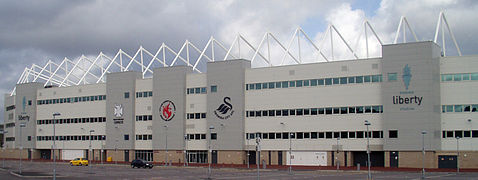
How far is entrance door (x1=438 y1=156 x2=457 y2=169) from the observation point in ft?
242

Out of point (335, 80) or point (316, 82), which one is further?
point (316, 82)

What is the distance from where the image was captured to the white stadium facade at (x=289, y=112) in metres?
75.4

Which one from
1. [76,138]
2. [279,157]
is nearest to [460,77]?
[279,157]

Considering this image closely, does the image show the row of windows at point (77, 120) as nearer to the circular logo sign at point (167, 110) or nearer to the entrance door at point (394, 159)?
the circular logo sign at point (167, 110)

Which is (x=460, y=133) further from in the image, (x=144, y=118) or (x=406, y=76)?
(x=144, y=118)

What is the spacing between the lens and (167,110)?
99750 mm

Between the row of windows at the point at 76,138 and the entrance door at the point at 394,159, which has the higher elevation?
the row of windows at the point at 76,138

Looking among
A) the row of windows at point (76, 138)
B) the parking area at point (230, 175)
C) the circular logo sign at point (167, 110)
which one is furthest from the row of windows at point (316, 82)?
the row of windows at point (76, 138)

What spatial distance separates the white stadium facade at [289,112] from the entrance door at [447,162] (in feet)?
0.46

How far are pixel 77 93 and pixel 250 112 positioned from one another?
4604 cm

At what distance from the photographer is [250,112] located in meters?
91.4

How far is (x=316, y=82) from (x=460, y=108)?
21966 millimetres

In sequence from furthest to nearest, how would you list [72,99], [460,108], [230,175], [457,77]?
[72,99] < [457,77] < [460,108] < [230,175]

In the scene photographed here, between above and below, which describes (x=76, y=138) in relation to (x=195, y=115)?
below
